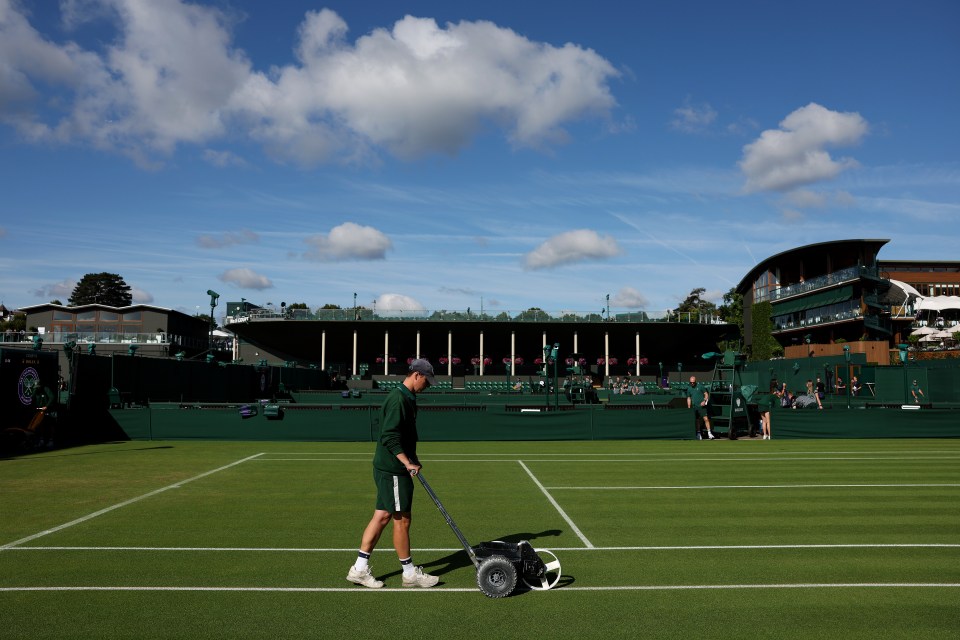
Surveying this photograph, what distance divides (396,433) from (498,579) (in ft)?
5.38

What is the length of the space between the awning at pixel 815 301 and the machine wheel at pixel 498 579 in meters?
59.5

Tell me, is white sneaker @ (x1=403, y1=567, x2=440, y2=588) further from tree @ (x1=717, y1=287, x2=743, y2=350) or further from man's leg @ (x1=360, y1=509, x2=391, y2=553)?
tree @ (x1=717, y1=287, x2=743, y2=350)

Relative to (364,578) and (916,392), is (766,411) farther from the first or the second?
(364,578)

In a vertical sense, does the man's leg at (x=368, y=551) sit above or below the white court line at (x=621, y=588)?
above

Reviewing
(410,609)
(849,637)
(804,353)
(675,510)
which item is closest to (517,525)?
(675,510)

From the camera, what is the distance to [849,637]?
5.71m

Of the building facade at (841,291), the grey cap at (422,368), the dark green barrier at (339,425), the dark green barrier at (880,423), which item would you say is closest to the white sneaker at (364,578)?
the grey cap at (422,368)

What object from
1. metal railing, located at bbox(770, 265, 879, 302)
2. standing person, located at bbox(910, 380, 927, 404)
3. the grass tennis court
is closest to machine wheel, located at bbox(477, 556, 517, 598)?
the grass tennis court

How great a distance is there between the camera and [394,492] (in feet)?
22.4

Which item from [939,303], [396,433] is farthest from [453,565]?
[939,303]

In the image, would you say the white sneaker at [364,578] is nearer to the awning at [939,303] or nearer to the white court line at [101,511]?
the white court line at [101,511]

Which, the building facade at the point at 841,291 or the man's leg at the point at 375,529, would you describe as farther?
the building facade at the point at 841,291

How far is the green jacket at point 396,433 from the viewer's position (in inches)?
266

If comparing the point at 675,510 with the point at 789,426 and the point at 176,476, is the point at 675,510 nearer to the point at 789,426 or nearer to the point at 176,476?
the point at 176,476
